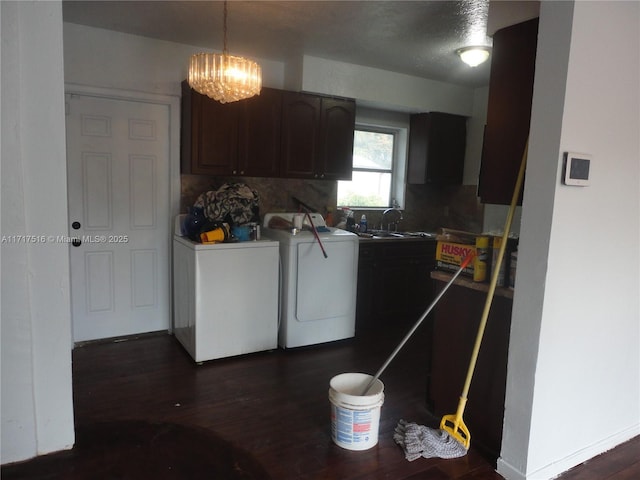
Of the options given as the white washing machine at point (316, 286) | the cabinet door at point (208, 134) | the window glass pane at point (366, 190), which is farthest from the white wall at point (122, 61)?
the window glass pane at point (366, 190)

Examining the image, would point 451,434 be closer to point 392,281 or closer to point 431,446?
point 431,446

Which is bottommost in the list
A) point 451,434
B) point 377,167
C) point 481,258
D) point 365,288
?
point 451,434

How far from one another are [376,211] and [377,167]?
470 mm

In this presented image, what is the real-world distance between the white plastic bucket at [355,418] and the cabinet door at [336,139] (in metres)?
2.26

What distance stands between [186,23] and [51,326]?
220 cm

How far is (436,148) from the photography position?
4785 millimetres

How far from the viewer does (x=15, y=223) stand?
1.99m

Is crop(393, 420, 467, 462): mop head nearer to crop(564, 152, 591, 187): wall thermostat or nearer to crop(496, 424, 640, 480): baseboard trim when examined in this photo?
crop(496, 424, 640, 480): baseboard trim

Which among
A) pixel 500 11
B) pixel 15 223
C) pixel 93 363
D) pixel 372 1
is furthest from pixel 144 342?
pixel 500 11

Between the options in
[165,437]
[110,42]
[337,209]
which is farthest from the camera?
[337,209]

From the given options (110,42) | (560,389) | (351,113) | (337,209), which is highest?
(110,42)

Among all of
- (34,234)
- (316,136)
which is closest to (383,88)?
(316,136)

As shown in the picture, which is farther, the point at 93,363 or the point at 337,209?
the point at 337,209

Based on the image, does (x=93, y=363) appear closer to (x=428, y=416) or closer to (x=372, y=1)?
(x=428, y=416)
